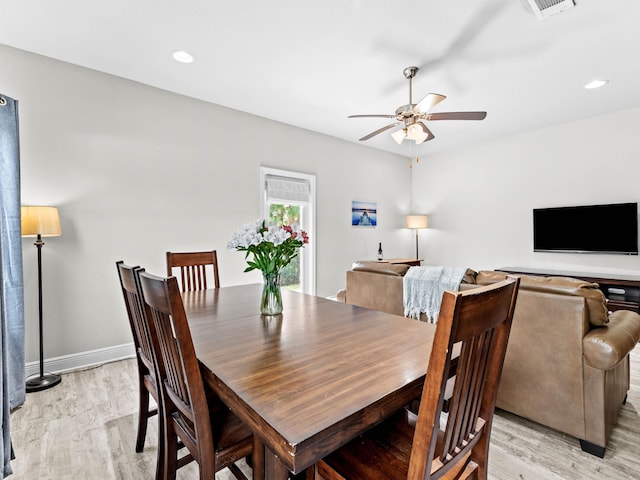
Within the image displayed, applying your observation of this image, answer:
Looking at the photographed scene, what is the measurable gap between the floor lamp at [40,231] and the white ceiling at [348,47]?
4.47 ft

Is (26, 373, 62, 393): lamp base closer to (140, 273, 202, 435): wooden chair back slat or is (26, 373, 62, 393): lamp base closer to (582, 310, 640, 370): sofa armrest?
(140, 273, 202, 435): wooden chair back slat

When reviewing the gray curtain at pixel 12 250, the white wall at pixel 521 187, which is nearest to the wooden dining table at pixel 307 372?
the gray curtain at pixel 12 250

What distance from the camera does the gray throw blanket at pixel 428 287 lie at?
2152 mm

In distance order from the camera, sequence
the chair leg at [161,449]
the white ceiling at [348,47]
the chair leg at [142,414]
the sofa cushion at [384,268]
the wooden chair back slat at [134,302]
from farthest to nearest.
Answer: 1. the sofa cushion at [384,268]
2. the white ceiling at [348,47]
3. the chair leg at [142,414]
4. the chair leg at [161,449]
5. the wooden chair back slat at [134,302]

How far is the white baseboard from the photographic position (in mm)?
2594

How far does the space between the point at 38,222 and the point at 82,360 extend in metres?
1.29

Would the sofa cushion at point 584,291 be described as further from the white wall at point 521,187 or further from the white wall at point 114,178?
the white wall at point 521,187

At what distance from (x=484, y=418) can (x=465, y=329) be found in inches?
20.7

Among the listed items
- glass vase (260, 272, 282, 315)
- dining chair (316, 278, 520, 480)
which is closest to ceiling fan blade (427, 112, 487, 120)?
glass vase (260, 272, 282, 315)

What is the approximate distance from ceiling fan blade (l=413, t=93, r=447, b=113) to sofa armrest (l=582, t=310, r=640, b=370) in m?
1.79

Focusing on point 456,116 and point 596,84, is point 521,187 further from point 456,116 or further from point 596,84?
point 456,116

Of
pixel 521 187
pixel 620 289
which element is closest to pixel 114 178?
pixel 521 187

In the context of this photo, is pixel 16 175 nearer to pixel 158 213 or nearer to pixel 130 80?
pixel 158 213

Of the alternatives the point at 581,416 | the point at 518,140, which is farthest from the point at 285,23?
the point at 518,140
